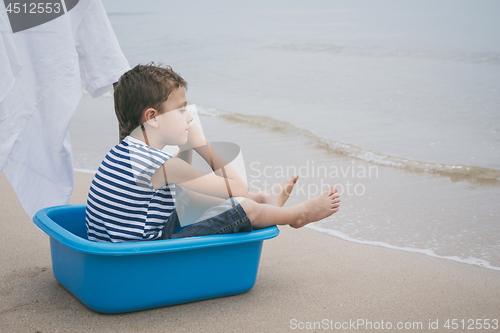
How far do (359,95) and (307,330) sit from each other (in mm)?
5008

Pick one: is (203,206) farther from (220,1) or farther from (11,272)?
(220,1)

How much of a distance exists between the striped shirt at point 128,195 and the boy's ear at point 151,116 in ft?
0.25

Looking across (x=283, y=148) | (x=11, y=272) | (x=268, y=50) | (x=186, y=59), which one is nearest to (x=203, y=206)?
(x=11, y=272)

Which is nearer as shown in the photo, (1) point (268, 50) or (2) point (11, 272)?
(2) point (11, 272)

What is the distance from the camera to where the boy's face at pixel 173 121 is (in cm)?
146

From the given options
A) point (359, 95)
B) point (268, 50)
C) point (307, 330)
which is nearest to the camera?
point (307, 330)

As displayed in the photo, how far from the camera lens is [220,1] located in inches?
927

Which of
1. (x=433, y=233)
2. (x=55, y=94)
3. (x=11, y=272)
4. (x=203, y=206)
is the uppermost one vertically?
(x=55, y=94)

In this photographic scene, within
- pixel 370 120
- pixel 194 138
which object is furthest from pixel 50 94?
pixel 370 120

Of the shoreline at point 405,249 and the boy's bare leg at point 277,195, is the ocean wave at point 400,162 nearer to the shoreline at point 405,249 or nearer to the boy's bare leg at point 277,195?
the shoreline at point 405,249

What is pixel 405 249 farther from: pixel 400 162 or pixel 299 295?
pixel 400 162

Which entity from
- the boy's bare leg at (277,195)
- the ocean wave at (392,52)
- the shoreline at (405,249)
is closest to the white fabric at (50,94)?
the boy's bare leg at (277,195)

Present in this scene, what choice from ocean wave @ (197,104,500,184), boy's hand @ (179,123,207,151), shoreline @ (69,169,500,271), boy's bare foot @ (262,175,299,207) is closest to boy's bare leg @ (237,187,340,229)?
boy's bare foot @ (262,175,299,207)

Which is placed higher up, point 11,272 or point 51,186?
point 51,186
